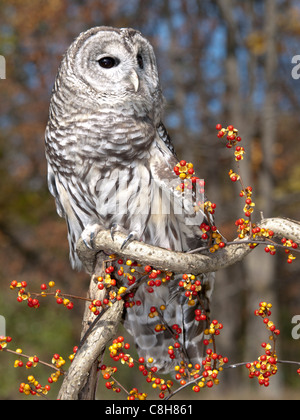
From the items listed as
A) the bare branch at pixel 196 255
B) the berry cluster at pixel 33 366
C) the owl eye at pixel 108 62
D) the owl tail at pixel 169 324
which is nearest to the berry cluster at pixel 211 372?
the bare branch at pixel 196 255

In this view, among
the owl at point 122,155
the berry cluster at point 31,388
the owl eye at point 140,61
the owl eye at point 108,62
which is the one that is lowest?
the berry cluster at point 31,388

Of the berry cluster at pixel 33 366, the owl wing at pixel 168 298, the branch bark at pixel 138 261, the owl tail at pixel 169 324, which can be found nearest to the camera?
the berry cluster at pixel 33 366

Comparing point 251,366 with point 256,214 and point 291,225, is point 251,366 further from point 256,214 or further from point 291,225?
point 256,214

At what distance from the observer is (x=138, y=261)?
175cm

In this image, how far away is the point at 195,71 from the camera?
973 cm

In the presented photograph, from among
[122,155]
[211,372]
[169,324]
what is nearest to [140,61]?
[122,155]

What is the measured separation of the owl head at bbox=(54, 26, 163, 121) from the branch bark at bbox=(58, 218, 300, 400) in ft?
2.64

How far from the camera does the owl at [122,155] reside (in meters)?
2.29

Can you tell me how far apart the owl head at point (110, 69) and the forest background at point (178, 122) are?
5.21 metres

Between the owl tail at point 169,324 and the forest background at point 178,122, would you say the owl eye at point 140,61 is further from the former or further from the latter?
the forest background at point 178,122

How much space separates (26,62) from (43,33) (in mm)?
631

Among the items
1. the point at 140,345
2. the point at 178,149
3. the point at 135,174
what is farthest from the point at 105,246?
the point at 178,149

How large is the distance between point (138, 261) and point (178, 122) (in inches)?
306

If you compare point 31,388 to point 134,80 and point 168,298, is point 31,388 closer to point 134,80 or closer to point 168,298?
point 168,298
